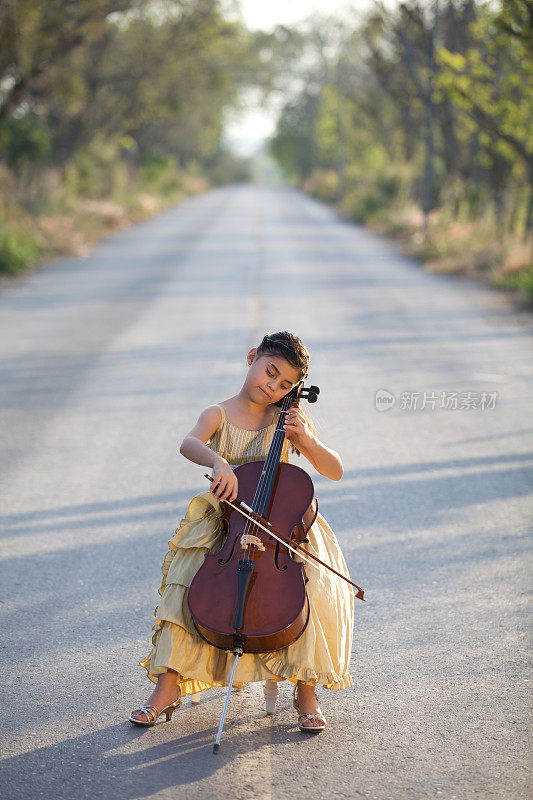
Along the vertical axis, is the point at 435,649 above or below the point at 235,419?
below

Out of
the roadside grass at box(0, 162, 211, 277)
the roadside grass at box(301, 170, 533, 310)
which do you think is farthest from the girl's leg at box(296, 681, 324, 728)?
the roadside grass at box(0, 162, 211, 277)

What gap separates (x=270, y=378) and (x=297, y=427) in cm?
21

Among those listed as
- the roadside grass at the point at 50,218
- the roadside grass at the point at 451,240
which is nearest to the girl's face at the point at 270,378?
the roadside grass at the point at 451,240

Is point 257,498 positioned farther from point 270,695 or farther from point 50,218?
point 50,218

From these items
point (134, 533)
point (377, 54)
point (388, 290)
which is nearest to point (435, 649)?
point (134, 533)

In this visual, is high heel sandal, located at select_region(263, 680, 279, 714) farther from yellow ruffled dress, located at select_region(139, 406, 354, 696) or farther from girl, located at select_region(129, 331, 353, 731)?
yellow ruffled dress, located at select_region(139, 406, 354, 696)

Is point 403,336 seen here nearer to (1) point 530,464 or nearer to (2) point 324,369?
(2) point 324,369

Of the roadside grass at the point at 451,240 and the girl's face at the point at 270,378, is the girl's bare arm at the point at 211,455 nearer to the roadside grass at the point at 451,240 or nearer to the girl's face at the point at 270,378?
the girl's face at the point at 270,378

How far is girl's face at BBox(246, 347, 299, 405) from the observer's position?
3.30 m

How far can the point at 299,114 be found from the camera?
8569 cm

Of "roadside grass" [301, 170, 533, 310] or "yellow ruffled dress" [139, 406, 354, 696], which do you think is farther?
"roadside grass" [301, 170, 533, 310]

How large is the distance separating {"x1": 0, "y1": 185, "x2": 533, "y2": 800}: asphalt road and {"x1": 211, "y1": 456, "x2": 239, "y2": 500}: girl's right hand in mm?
755

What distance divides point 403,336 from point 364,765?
9.23m

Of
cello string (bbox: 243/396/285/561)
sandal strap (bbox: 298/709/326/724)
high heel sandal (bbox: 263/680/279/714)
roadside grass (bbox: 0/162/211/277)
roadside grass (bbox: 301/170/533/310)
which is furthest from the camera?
roadside grass (bbox: 0/162/211/277)
